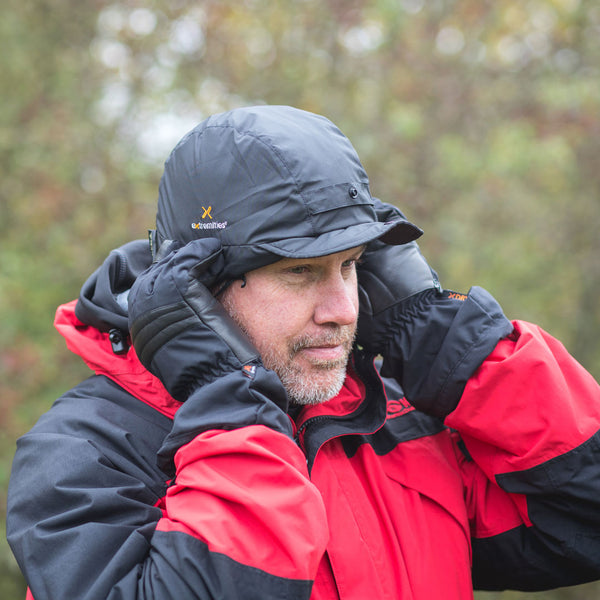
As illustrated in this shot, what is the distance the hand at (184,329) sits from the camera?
5.87 ft

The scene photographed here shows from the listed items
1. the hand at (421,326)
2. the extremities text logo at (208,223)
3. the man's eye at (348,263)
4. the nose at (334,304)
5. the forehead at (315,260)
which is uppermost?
the extremities text logo at (208,223)

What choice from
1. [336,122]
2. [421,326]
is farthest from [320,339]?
[336,122]

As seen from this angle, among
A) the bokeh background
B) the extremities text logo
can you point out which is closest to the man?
the extremities text logo

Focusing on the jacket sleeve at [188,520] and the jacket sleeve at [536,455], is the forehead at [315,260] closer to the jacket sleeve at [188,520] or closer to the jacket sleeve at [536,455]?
the jacket sleeve at [188,520]

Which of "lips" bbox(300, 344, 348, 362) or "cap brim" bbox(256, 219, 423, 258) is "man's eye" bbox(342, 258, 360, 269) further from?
"lips" bbox(300, 344, 348, 362)

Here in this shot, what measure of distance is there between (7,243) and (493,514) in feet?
17.9

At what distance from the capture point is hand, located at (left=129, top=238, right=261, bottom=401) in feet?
5.87

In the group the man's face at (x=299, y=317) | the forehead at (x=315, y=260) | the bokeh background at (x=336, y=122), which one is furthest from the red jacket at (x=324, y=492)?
the bokeh background at (x=336, y=122)

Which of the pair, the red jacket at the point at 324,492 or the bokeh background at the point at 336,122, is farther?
the bokeh background at the point at 336,122

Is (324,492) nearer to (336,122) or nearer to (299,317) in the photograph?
(299,317)

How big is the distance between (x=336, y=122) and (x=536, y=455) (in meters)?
5.40

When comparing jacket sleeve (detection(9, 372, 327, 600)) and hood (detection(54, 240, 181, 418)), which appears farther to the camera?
hood (detection(54, 240, 181, 418))

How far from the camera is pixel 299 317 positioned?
202 centimetres

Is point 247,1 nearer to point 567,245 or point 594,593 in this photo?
point 567,245
